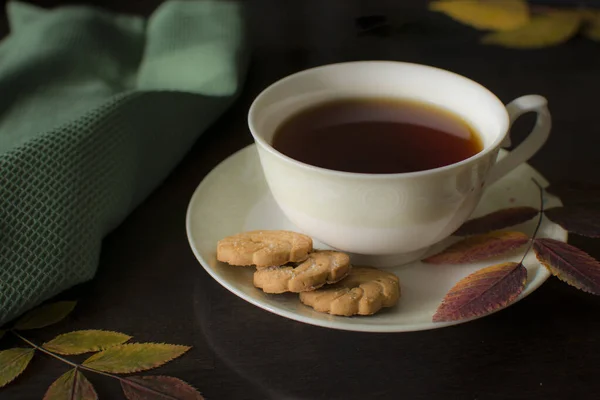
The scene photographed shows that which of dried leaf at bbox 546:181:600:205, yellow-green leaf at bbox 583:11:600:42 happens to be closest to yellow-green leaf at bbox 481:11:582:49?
yellow-green leaf at bbox 583:11:600:42

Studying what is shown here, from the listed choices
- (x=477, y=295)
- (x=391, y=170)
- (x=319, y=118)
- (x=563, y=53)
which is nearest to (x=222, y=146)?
(x=319, y=118)

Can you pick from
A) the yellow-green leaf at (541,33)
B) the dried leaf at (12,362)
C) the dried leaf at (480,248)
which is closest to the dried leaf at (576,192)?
the dried leaf at (480,248)

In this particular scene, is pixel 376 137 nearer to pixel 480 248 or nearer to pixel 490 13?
pixel 480 248

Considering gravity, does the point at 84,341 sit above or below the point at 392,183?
below

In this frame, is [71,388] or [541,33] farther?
[541,33]

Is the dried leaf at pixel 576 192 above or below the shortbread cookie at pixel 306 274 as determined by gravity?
below

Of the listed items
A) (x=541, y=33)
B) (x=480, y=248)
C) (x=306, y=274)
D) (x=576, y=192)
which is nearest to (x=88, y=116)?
(x=306, y=274)

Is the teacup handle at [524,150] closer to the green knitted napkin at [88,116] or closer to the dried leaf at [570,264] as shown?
the dried leaf at [570,264]

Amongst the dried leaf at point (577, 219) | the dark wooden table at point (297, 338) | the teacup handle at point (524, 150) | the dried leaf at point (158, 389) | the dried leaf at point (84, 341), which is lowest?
the dark wooden table at point (297, 338)
